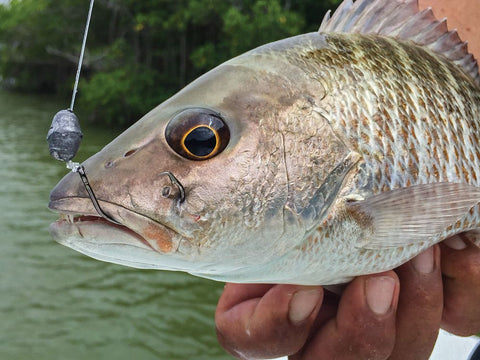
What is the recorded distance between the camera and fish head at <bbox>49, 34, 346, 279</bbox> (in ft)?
3.59

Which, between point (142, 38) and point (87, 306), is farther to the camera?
point (142, 38)

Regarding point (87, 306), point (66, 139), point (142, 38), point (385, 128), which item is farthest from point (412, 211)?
point (142, 38)

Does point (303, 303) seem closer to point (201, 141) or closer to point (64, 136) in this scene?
point (201, 141)

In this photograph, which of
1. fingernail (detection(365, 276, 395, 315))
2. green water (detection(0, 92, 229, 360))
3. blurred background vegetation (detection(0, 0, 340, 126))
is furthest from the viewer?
blurred background vegetation (detection(0, 0, 340, 126))

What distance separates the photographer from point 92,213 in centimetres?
108

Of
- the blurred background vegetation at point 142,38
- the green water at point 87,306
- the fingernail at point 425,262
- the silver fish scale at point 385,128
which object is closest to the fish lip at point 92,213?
the silver fish scale at point 385,128

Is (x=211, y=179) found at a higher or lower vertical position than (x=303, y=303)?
higher

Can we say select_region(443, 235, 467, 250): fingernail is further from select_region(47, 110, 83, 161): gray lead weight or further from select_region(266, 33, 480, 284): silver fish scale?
select_region(47, 110, 83, 161): gray lead weight

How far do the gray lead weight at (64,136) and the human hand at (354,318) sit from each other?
30.3 inches

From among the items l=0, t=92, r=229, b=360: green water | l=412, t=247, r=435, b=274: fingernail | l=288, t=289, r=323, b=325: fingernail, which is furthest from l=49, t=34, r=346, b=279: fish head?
l=0, t=92, r=229, b=360: green water

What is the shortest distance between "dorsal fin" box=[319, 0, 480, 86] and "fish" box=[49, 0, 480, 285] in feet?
0.48

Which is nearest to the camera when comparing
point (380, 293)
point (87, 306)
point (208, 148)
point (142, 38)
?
point (208, 148)

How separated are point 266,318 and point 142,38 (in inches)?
901

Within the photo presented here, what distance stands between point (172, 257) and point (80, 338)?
5.95 metres
